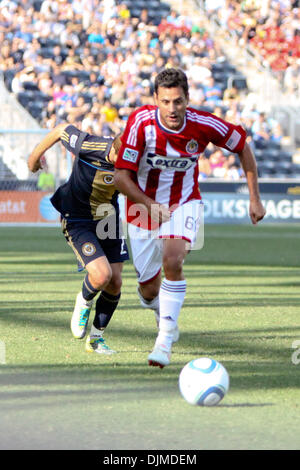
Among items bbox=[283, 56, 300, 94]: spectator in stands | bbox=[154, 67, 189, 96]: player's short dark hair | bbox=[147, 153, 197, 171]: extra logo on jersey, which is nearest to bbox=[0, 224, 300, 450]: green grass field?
bbox=[147, 153, 197, 171]: extra logo on jersey

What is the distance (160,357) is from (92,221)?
70.4 inches

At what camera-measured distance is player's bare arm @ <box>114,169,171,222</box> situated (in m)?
6.40

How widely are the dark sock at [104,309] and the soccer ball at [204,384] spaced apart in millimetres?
1992

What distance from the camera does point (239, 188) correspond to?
24.6m

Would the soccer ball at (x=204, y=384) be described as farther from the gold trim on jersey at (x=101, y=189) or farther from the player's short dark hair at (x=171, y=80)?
the gold trim on jersey at (x=101, y=189)

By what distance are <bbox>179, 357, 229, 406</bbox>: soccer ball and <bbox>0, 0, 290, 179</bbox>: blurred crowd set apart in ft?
64.2

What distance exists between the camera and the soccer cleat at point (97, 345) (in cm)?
692

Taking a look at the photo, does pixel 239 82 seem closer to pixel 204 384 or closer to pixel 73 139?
pixel 73 139

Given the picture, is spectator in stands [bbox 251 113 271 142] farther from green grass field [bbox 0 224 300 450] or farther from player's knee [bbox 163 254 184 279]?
player's knee [bbox 163 254 184 279]

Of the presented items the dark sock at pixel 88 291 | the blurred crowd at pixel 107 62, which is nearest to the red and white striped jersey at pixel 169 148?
the dark sock at pixel 88 291

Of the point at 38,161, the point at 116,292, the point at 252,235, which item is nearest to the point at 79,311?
the point at 116,292

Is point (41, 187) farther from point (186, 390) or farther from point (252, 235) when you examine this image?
point (186, 390)

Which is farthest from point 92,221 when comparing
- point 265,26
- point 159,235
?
point 265,26

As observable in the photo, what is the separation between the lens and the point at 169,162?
6.62 metres
